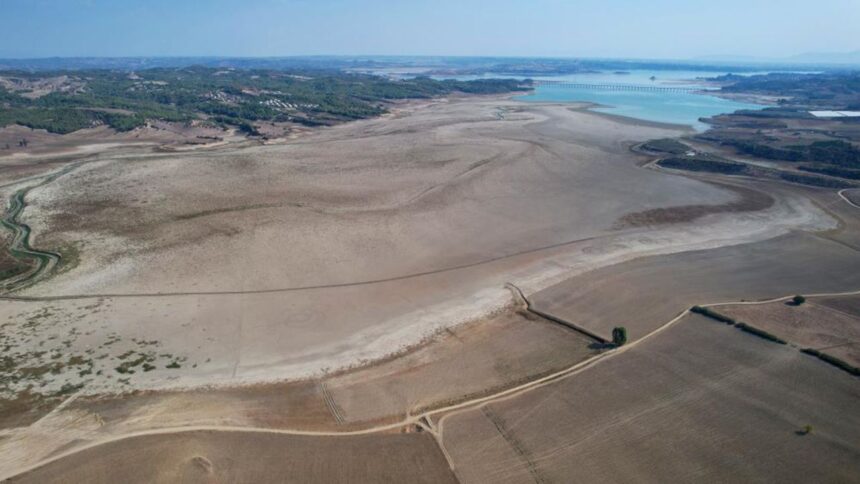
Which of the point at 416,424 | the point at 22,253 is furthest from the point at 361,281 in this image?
the point at 22,253

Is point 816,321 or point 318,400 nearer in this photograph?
point 318,400

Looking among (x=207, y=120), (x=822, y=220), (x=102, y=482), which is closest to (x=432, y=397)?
(x=102, y=482)

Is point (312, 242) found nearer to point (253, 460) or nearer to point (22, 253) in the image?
point (22, 253)

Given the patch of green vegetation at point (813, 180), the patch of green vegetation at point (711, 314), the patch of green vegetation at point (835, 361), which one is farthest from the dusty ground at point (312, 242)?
the patch of green vegetation at point (835, 361)

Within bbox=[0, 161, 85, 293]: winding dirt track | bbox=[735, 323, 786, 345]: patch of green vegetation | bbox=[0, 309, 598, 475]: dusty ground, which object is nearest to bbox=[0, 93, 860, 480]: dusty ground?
bbox=[0, 309, 598, 475]: dusty ground

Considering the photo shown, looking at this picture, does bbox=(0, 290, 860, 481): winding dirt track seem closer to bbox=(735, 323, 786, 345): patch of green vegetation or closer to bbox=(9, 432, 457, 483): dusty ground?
bbox=(9, 432, 457, 483): dusty ground

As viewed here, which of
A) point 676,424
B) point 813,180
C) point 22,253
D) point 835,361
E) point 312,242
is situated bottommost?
point 676,424

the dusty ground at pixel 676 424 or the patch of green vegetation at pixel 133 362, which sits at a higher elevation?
the patch of green vegetation at pixel 133 362

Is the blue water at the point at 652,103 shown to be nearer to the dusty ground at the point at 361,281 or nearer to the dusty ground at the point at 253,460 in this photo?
the dusty ground at the point at 361,281
